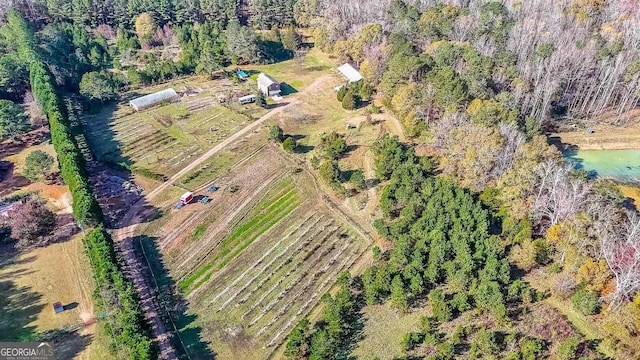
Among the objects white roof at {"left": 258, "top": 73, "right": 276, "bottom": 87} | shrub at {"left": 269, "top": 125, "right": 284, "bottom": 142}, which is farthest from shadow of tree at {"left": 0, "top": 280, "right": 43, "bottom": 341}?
white roof at {"left": 258, "top": 73, "right": 276, "bottom": 87}

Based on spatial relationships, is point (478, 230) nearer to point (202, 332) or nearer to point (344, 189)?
point (344, 189)

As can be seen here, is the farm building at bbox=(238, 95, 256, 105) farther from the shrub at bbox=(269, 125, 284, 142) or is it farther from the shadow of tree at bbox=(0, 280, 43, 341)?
the shadow of tree at bbox=(0, 280, 43, 341)

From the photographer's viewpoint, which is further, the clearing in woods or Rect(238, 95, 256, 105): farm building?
Rect(238, 95, 256, 105): farm building

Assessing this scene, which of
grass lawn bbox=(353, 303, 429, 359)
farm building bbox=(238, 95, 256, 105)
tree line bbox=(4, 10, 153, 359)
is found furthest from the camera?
farm building bbox=(238, 95, 256, 105)

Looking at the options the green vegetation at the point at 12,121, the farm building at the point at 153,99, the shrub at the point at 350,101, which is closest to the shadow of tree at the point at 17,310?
the green vegetation at the point at 12,121

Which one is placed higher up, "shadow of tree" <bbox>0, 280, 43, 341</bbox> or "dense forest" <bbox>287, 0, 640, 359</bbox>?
"dense forest" <bbox>287, 0, 640, 359</bbox>

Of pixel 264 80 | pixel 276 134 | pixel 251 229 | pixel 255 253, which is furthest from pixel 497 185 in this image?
pixel 264 80
